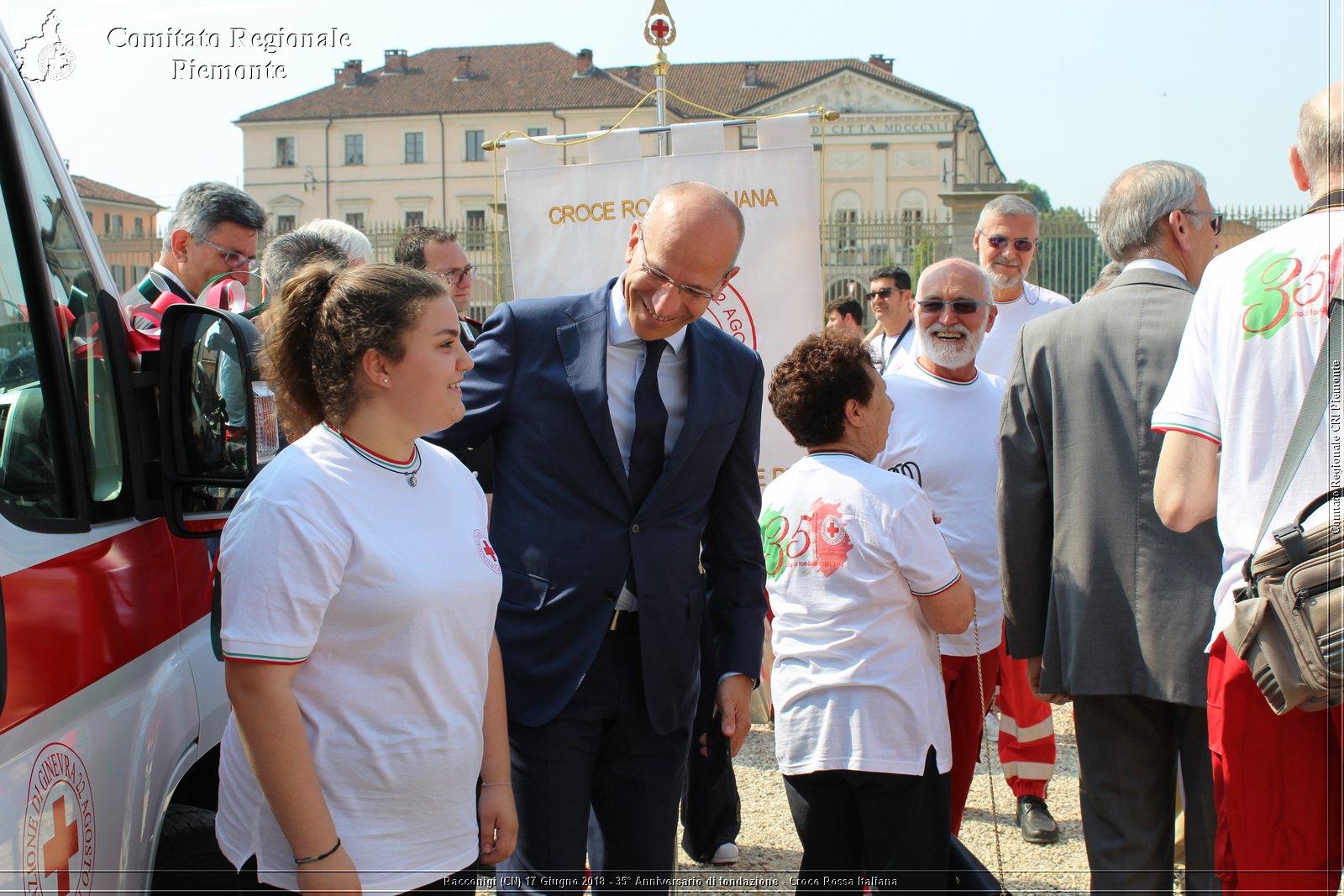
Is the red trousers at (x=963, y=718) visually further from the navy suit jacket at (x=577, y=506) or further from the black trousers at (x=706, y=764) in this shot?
the navy suit jacket at (x=577, y=506)

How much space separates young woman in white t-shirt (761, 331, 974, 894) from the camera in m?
2.81

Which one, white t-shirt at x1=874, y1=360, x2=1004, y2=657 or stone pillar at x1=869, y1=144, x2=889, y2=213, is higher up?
stone pillar at x1=869, y1=144, x2=889, y2=213

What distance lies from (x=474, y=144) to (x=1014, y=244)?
4767cm

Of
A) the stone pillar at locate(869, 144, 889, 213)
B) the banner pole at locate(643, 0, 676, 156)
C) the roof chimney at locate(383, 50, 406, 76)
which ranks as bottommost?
the banner pole at locate(643, 0, 676, 156)

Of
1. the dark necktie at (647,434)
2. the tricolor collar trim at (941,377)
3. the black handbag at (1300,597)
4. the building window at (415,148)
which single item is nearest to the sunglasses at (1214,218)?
the black handbag at (1300,597)

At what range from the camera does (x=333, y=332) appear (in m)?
1.98

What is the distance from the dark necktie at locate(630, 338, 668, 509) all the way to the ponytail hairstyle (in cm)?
64

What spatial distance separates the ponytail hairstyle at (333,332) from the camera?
6.46 ft

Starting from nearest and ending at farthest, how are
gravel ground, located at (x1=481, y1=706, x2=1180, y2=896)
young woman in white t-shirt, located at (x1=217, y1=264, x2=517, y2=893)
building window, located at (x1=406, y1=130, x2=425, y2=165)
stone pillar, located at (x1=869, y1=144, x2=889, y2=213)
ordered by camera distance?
young woman in white t-shirt, located at (x1=217, y1=264, x2=517, y2=893) → gravel ground, located at (x1=481, y1=706, x2=1180, y2=896) → building window, located at (x1=406, y1=130, x2=425, y2=165) → stone pillar, located at (x1=869, y1=144, x2=889, y2=213)

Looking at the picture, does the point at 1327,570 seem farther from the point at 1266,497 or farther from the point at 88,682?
the point at 88,682

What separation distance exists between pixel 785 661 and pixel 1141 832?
104 cm

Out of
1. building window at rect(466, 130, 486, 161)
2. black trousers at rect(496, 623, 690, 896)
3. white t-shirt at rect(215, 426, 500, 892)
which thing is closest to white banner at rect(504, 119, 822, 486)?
black trousers at rect(496, 623, 690, 896)

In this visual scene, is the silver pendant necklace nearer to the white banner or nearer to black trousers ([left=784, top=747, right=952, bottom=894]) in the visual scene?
black trousers ([left=784, top=747, right=952, bottom=894])

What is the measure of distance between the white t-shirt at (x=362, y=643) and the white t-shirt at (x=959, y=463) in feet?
7.12
